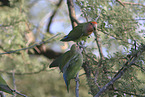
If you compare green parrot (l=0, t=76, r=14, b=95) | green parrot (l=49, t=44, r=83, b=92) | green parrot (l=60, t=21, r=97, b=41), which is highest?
green parrot (l=60, t=21, r=97, b=41)

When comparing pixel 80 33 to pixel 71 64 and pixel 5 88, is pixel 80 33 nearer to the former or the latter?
pixel 71 64

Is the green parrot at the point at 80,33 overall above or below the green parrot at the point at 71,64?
above

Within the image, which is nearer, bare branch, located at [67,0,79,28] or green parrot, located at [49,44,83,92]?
green parrot, located at [49,44,83,92]

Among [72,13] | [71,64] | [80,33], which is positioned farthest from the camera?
[72,13]

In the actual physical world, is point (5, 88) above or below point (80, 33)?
below

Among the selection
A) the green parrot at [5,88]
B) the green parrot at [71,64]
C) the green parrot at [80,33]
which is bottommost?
the green parrot at [5,88]

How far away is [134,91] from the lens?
1227 millimetres

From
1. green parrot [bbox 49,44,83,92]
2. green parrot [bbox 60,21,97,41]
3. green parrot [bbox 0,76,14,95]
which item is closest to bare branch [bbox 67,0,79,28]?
green parrot [bbox 60,21,97,41]

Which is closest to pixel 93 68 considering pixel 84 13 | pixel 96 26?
pixel 96 26

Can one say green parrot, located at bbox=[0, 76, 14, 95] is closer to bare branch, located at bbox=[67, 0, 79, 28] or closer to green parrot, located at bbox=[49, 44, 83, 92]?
green parrot, located at bbox=[49, 44, 83, 92]

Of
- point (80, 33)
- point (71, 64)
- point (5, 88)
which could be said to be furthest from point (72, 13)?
point (5, 88)

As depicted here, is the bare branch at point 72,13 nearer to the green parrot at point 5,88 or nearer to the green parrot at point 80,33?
the green parrot at point 80,33

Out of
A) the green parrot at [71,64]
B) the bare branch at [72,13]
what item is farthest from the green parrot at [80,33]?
the bare branch at [72,13]

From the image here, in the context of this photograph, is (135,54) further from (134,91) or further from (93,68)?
(93,68)
